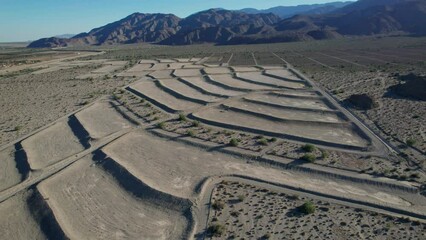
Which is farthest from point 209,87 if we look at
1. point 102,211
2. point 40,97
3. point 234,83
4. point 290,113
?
point 102,211

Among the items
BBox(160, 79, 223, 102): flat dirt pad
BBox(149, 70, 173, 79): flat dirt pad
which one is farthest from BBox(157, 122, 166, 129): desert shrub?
BBox(149, 70, 173, 79): flat dirt pad

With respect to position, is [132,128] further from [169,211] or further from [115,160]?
[169,211]

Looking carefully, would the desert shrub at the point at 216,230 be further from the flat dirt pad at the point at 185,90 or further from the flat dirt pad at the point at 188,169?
the flat dirt pad at the point at 185,90

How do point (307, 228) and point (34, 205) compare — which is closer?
point (307, 228)

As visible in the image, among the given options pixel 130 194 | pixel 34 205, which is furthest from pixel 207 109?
pixel 34 205

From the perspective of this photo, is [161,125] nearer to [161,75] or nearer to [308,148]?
[308,148]

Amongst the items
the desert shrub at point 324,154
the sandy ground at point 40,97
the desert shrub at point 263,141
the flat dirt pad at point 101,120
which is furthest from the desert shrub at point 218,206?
the sandy ground at point 40,97

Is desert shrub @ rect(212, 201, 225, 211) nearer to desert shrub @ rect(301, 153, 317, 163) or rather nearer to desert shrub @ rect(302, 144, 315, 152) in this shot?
desert shrub @ rect(301, 153, 317, 163)

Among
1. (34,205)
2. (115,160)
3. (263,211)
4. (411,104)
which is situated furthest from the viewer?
(411,104)
